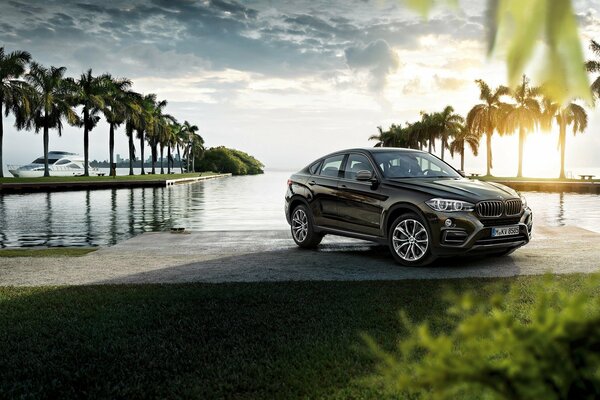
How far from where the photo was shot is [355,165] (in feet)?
34.9

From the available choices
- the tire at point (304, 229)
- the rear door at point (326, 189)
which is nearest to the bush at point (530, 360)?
the rear door at point (326, 189)

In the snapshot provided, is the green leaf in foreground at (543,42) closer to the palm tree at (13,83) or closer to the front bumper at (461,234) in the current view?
the front bumper at (461,234)

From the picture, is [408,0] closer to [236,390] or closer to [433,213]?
[236,390]

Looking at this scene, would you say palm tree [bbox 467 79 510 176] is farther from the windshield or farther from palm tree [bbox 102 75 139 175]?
the windshield

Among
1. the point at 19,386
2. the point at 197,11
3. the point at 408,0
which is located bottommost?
the point at 19,386

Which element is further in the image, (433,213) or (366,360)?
(433,213)

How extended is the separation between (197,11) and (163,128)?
101m

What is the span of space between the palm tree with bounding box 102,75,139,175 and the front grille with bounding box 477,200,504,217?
66.2 m

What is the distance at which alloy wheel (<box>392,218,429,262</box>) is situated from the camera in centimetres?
917

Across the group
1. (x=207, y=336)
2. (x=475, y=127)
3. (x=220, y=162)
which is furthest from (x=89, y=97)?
(x=220, y=162)

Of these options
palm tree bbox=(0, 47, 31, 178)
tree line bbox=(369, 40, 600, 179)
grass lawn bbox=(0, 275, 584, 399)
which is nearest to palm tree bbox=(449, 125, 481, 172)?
tree line bbox=(369, 40, 600, 179)

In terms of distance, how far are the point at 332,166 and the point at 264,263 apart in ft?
8.41

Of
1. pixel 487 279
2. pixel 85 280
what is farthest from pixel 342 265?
pixel 85 280

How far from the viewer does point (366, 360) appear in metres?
4.60
